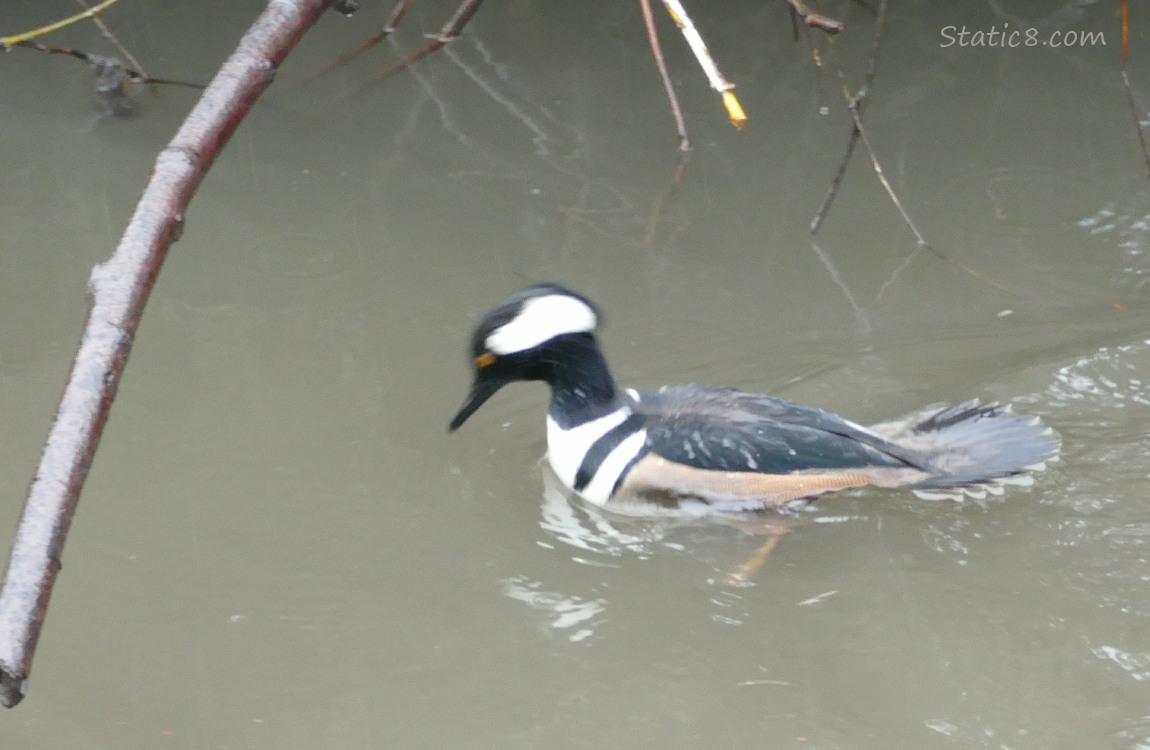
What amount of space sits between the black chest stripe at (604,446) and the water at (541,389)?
183mm

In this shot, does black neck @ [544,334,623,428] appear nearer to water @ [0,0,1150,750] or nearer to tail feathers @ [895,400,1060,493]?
water @ [0,0,1150,750]

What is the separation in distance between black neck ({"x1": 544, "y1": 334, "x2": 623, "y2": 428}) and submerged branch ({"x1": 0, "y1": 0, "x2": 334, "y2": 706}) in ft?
5.95

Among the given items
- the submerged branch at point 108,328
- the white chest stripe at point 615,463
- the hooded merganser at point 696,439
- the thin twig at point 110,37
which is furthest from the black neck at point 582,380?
the thin twig at point 110,37

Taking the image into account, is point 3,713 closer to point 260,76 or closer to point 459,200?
point 260,76

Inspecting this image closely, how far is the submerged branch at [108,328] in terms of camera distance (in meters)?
2.03

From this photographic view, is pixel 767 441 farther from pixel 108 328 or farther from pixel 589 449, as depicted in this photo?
pixel 108 328

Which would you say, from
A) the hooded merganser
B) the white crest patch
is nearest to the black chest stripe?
the hooded merganser

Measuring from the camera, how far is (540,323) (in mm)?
4750

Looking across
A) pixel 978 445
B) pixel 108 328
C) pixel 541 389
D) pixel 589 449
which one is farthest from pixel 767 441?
pixel 108 328

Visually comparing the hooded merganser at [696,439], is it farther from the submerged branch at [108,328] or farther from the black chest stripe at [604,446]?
the submerged branch at [108,328]

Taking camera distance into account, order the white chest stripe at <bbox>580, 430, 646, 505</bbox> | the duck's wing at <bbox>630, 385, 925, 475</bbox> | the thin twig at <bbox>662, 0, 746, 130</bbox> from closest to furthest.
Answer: the thin twig at <bbox>662, 0, 746, 130</bbox>
the duck's wing at <bbox>630, 385, 925, 475</bbox>
the white chest stripe at <bbox>580, 430, 646, 505</bbox>

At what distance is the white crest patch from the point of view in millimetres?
4715

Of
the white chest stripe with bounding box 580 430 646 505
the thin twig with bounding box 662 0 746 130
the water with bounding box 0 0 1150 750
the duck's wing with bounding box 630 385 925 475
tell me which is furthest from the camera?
the white chest stripe with bounding box 580 430 646 505

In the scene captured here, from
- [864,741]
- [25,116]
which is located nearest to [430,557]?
[864,741]
